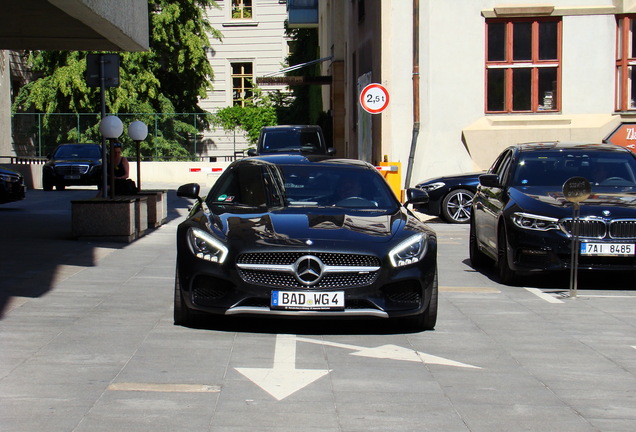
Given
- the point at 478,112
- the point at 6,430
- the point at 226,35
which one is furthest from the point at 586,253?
the point at 226,35

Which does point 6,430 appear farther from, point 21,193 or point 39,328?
point 21,193

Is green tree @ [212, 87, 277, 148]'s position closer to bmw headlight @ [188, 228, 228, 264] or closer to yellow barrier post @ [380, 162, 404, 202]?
yellow barrier post @ [380, 162, 404, 202]

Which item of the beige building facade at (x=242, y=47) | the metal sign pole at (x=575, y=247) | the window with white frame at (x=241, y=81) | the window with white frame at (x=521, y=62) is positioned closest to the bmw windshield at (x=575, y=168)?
the metal sign pole at (x=575, y=247)

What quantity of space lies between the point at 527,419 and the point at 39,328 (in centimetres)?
413

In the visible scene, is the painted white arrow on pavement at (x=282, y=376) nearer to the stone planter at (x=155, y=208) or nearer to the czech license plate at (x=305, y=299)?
the czech license plate at (x=305, y=299)

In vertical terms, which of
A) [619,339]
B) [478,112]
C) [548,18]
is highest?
[548,18]

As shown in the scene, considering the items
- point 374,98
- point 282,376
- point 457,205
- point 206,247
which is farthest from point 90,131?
point 282,376

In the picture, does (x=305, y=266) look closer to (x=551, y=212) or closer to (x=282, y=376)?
(x=282, y=376)

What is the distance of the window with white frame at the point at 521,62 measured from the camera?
23.6 meters

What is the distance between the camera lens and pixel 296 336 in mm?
7801

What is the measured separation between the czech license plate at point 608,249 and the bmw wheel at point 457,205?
8.94 metres

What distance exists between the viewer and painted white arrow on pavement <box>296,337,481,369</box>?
23.0 feet

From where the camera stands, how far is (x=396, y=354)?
7.22 meters

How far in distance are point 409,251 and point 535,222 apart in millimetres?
3367
